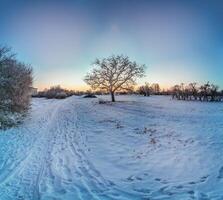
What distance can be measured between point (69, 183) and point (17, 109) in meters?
13.0

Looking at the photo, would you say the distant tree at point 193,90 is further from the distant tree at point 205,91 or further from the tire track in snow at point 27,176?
the tire track in snow at point 27,176

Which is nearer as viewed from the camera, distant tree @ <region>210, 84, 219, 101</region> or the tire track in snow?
the tire track in snow

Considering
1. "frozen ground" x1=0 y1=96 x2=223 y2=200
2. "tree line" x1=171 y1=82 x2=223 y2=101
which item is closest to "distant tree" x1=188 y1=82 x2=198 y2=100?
"tree line" x1=171 y1=82 x2=223 y2=101

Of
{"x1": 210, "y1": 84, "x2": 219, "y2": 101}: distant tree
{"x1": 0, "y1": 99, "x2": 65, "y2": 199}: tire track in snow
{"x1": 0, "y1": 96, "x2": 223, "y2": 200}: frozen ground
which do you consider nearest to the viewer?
{"x1": 0, "y1": 96, "x2": 223, "y2": 200}: frozen ground

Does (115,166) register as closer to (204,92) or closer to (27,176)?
(27,176)

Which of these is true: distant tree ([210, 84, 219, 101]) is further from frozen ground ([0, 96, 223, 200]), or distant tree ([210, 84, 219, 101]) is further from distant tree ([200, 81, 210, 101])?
frozen ground ([0, 96, 223, 200])

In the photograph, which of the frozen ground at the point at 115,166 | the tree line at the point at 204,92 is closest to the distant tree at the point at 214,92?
the tree line at the point at 204,92

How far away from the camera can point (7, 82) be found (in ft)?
57.0

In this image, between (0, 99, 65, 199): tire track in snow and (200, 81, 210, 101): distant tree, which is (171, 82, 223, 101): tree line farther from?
(0, 99, 65, 199): tire track in snow

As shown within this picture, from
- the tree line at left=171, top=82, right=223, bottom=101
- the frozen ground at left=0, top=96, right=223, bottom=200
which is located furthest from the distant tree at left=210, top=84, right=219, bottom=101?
the frozen ground at left=0, top=96, right=223, bottom=200

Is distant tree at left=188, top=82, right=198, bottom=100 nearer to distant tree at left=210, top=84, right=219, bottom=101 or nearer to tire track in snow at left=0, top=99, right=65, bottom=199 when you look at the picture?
distant tree at left=210, top=84, right=219, bottom=101

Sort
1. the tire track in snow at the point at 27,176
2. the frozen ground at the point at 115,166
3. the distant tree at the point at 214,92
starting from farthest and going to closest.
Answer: the distant tree at the point at 214,92
the tire track in snow at the point at 27,176
the frozen ground at the point at 115,166

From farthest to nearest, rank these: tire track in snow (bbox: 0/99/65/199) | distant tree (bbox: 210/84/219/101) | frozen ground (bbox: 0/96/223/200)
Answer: distant tree (bbox: 210/84/219/101)
tire track in snow (bbox: 0/99/65/199)
frozen ground (bbox: 0/96/223/200)

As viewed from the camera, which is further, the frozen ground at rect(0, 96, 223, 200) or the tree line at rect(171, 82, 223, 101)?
the tree line at rect(171, 82, 223, 101)
